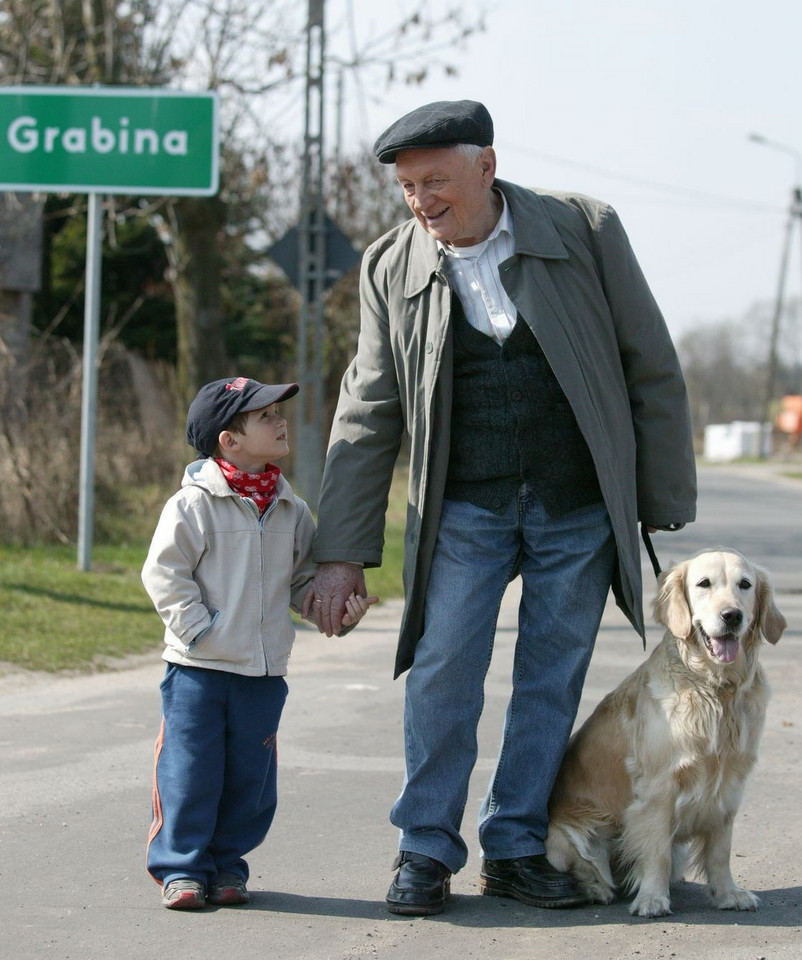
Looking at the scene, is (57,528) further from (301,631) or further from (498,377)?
(498,377)

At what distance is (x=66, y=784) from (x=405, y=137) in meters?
2.81

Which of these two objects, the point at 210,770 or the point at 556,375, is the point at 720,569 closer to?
the point at 556,375

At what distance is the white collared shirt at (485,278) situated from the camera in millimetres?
3908

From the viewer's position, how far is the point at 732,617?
3684 millimetres

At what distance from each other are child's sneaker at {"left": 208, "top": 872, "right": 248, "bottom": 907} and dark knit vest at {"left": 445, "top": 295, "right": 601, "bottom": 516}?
1.27m

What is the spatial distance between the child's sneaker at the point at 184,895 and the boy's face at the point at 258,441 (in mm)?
1170

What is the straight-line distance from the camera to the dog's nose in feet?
12.1

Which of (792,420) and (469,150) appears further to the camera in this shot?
(792,420)

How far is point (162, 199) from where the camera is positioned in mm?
16094

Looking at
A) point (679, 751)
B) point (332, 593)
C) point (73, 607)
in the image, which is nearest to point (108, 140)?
point (73, 607)

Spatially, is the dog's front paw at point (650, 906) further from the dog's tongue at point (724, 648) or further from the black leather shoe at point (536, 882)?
the dog's tongue at point (724, 648)

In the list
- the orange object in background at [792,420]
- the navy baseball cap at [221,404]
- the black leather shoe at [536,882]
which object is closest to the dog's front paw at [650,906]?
the black leather shoe at [536,882]

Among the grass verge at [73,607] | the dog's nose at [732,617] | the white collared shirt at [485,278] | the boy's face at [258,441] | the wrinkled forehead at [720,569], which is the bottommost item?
the grass verge at [73,607]

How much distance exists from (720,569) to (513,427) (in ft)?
2.29
